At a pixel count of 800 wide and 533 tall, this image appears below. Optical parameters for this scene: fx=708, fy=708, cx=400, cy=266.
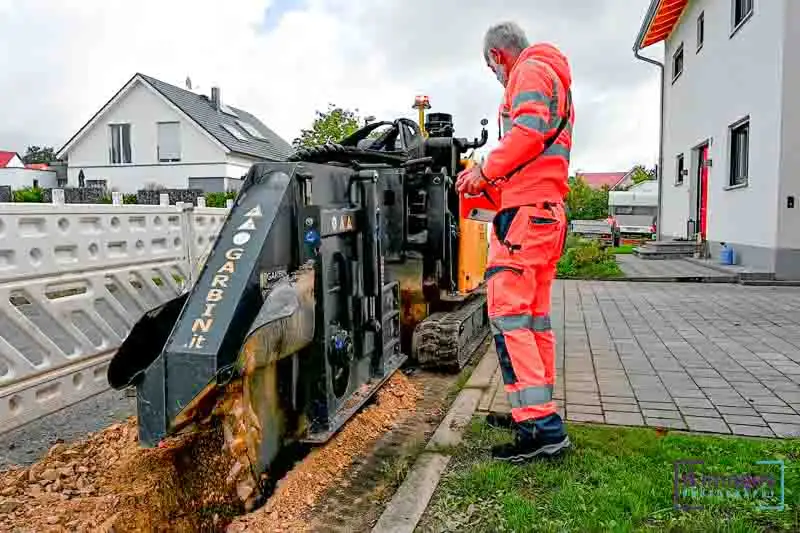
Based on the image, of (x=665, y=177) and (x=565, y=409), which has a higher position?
(x=665, y=177)

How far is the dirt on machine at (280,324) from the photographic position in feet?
8.28

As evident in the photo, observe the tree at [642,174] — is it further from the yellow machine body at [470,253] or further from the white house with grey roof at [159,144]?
the yellow machine body at [470,253]

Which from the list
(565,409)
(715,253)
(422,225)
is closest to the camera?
(565,409)

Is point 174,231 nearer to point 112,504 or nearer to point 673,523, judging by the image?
point 112,504

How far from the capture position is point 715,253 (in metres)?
14.2

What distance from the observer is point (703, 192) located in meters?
16.2

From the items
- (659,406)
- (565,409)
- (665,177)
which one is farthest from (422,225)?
(665,177)

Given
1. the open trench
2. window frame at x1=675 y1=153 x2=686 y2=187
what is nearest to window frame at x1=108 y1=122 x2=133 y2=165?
window frame at x1=675 y1=153 x2=686 y2=187

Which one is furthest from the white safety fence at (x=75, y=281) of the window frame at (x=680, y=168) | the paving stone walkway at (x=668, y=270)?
the window frame at (x=680, y=168)

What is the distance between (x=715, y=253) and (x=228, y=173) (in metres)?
23.0

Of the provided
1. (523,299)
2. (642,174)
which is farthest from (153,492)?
(642,174)

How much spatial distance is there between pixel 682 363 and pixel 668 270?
7.95 meters

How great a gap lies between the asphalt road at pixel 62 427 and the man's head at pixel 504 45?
301 centimetres

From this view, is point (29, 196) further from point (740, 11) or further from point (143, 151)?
point (740, 11)
